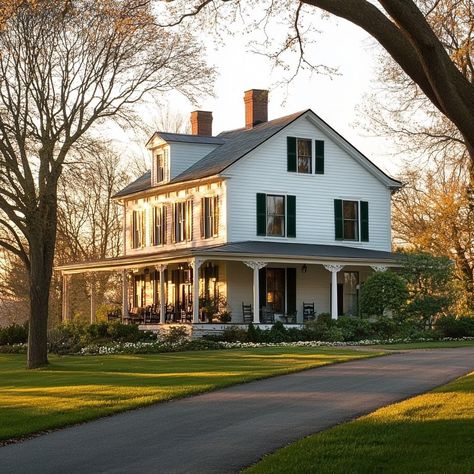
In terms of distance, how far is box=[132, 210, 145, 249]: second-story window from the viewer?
47.2 metres

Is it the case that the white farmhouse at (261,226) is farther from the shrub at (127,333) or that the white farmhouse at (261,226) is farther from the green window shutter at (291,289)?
the shrub at (127,333)

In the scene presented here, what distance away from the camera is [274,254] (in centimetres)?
3722

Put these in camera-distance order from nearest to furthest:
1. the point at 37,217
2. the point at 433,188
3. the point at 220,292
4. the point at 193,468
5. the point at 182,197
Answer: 1. the point at 193,468
2. the point at 37,217
3. the point at 220,292
4. the point at 182,197
5. the point at 433,188

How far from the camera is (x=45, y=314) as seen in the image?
29328 millimetres

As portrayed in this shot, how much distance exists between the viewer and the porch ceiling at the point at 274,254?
36969 millimetres

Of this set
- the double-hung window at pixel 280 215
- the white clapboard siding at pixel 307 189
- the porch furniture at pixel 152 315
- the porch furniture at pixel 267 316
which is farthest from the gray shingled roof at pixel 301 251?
the porch furniture at pixel 152 315

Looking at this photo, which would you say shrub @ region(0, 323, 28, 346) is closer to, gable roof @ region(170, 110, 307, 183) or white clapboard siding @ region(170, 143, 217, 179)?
gable roof @ region(170, 110, 307, 183)

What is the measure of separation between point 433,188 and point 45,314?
22.8 meters

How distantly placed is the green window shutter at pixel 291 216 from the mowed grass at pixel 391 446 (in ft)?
89.4

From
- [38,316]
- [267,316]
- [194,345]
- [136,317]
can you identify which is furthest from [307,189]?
[38,316]

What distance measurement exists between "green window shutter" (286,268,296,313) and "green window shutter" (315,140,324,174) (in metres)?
4.47

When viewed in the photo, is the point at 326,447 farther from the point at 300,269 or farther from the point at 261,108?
the point at 261,108

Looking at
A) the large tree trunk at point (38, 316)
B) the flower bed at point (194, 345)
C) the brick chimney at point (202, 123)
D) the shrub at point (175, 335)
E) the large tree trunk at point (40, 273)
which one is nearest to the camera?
the large tree trunk at point (40, 273)

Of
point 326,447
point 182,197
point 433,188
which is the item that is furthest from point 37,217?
point 433,188
